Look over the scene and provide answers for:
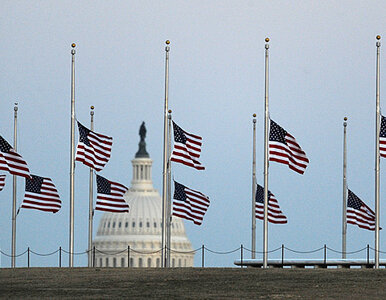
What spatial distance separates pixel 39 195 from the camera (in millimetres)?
58938

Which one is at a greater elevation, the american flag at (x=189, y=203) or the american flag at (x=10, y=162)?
the american flag at (x=10, y=162)

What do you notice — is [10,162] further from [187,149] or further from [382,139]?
[382,139]

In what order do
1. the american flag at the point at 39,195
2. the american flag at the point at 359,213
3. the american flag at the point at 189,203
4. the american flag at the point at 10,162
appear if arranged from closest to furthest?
the american flag at the point at 10,162 < the american flag at the point at 39,195 < the american flag at the point at 189,203 < the american flag at the point at 359,213

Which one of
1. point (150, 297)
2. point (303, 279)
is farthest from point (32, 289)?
point (303, 279)

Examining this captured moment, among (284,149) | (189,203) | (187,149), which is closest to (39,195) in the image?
(187,149)

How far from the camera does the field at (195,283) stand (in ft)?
131

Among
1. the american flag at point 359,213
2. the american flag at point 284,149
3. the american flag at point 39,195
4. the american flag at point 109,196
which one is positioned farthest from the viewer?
the american flag at point 359,213

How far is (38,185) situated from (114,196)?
3369mm

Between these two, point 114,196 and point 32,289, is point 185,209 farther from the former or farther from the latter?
point 32,289

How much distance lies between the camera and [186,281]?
43.9 m

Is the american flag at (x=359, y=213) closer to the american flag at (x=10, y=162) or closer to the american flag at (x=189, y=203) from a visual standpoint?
the american flag at (x=189, y=203)

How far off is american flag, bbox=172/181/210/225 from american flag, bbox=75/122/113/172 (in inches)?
210

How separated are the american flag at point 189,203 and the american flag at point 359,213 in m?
6.65

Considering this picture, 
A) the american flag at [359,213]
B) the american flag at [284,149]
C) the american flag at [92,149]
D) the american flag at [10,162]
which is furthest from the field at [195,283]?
the american flag at [359,213]
